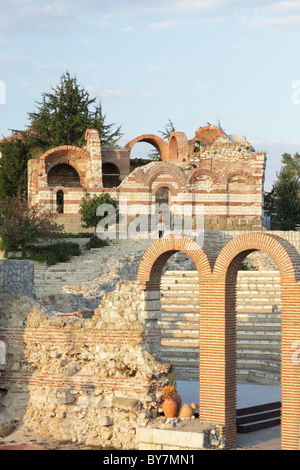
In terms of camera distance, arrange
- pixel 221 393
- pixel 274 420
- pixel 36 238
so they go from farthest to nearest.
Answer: pixel 36 238 → pixel 274 420 → pixel 221 393

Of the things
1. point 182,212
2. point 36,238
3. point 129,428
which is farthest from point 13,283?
point 182,212

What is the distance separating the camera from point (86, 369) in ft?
40.7

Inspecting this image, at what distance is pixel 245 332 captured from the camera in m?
19.2

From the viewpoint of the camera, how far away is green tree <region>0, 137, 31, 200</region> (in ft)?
127

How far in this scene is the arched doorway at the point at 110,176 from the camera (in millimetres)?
38356

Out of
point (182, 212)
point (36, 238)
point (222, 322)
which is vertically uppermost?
point (182, 212)

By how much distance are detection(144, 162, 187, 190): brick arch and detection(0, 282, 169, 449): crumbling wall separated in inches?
874

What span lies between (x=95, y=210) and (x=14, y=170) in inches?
292

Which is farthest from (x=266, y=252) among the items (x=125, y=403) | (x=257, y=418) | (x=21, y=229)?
(x=21, y=229)

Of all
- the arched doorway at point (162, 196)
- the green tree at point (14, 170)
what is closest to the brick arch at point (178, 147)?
the arched doorway at point (162, 196)

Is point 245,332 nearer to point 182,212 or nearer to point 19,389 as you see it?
point 19,389

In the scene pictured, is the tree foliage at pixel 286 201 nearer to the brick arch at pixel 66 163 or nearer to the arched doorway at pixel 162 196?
the arched doorway at pixel 162 196
